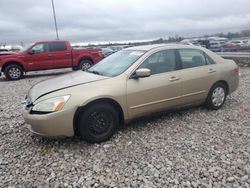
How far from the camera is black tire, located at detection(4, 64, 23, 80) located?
33.3ft

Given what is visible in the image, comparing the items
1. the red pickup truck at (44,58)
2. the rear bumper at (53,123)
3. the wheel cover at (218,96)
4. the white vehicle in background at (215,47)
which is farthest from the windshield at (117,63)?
the white vehicle in background at (215,47)

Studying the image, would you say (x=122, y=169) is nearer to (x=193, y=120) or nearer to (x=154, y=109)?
(x=154, y=109)

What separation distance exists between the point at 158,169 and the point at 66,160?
4.21ft

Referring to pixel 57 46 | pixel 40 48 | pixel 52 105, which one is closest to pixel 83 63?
pixel 57 46

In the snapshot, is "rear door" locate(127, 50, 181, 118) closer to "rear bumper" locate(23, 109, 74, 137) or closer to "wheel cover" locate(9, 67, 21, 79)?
"rear bumper" locate(23, 109, 74, 137)

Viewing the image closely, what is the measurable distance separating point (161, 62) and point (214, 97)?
1.59 metres

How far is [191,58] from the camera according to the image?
14.9ft

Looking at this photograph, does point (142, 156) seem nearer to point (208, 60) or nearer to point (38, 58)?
point (208, 60)

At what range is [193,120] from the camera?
172 inches

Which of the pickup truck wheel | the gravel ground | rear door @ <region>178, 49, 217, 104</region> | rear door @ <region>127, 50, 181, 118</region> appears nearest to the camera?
the gravel ground

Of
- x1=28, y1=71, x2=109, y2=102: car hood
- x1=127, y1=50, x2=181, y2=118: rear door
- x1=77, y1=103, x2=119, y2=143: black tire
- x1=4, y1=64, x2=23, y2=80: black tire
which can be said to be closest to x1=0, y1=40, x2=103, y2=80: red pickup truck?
x1=4, y1=64, x2=23, y2=80: black tire

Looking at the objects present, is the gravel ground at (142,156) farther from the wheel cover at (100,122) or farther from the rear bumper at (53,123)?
the rear bumper at (53,123)

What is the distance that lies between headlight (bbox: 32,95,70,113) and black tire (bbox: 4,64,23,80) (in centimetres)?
814

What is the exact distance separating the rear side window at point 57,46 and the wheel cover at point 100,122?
8.39m
